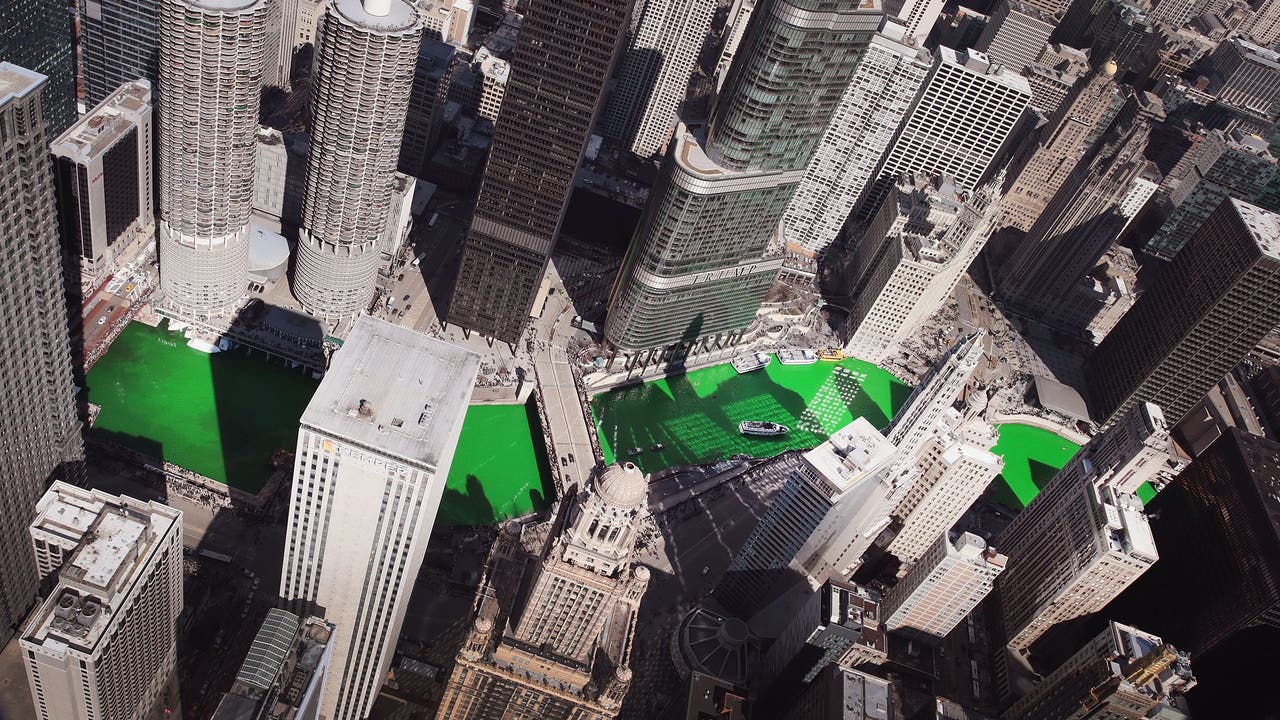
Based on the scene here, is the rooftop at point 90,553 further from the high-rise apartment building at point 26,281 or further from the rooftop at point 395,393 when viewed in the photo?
the rooftop at point 395,393

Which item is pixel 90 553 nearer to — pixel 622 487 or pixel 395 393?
pixel 395 393

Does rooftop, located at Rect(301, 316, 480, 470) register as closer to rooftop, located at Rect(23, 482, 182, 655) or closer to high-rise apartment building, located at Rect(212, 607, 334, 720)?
rooftop, located at Rect(23, 482, 182, 655)

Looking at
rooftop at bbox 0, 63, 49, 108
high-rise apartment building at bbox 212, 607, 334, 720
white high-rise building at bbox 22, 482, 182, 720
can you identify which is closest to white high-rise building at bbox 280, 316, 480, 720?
high-rise apartment building at bbox 212, 607, 334, 720

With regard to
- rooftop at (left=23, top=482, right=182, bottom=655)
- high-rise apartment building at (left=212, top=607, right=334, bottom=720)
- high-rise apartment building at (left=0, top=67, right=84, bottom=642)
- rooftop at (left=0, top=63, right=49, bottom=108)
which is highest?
rooftop at (left=0, top=63, right=49, bottom=108)

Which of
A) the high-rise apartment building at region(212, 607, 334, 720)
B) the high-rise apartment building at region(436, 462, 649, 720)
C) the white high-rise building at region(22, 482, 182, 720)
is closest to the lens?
the white high-rise building at region(22, 482, 182, 720)

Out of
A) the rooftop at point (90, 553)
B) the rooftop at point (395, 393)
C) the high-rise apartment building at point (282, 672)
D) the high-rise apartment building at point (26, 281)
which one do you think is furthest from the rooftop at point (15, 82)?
the high-rise apartment building at point (282, 672)

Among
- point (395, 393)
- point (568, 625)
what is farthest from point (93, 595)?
point (568, 625)
